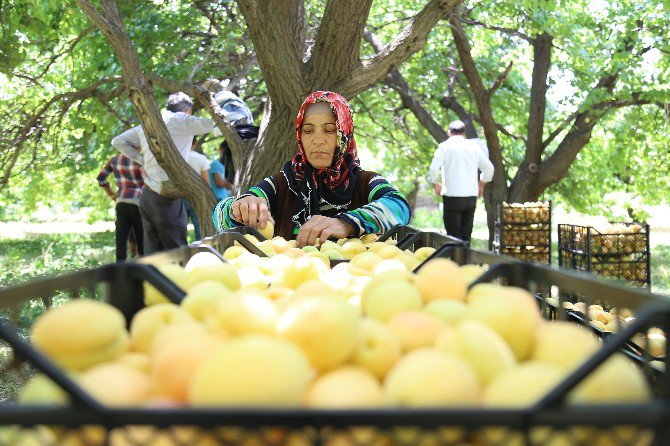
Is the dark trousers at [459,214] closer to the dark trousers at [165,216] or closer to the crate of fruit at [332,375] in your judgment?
the dark trousers at [165,216]

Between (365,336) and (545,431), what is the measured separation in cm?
29

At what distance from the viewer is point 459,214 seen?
335 inches

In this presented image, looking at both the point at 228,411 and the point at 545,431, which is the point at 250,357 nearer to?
the point at 228,411

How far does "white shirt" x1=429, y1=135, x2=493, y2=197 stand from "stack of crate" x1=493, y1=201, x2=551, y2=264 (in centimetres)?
58

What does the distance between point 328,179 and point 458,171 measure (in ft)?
16.3

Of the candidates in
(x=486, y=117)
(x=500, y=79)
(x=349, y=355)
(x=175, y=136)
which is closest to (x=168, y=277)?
(x=349, y=355)

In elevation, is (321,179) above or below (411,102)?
below

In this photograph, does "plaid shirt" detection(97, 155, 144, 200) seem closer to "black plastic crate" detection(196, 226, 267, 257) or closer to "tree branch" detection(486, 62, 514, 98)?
"tree branch" detection(486, 62, 514, 98)

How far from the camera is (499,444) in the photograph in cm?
65

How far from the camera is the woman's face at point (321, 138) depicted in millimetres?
3502

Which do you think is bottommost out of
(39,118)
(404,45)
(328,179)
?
(328,179)

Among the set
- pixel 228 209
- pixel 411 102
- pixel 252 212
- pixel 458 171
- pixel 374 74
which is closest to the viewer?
pixel 252 212

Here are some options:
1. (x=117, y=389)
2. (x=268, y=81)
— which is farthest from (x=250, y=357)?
(x=268, y=81)

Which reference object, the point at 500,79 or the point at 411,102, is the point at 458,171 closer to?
the point at 500,79
